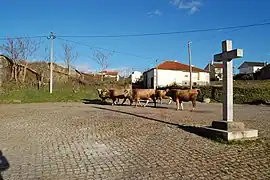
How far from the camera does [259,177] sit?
4.80 m

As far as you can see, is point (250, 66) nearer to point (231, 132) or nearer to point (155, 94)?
point (155, 94)

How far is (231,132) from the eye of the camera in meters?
7.78

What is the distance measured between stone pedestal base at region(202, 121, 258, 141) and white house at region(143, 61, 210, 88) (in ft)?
157

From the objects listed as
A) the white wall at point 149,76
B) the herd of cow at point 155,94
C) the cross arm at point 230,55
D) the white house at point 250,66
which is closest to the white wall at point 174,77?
the white wall at point 149,76

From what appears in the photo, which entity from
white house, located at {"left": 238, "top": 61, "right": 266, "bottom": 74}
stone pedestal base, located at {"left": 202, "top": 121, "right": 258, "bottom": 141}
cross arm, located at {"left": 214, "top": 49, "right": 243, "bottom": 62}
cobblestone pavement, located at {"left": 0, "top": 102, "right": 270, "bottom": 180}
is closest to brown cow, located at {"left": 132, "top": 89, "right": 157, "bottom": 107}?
cobblestone pavement, located at {"left": 0, "top": 102, "right": 270, "bottom": 180}

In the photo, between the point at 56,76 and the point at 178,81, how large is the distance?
95.9 ft

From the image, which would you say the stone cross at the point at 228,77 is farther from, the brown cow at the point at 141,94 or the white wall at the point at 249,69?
the white wall at the point at 249,69

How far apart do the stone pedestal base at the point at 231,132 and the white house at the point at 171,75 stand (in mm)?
47839

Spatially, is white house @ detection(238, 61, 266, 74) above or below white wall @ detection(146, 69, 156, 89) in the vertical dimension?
above

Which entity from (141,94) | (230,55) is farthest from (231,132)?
(141,94)

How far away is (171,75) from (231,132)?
5313 cm

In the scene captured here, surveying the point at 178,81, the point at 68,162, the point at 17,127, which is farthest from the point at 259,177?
the point at 178,81

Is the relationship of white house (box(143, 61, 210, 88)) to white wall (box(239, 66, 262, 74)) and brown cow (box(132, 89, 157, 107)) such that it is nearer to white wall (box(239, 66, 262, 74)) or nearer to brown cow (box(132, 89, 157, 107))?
brown cow (box(132, 89, 157, 107))

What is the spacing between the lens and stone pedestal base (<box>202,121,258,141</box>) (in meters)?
7.77
